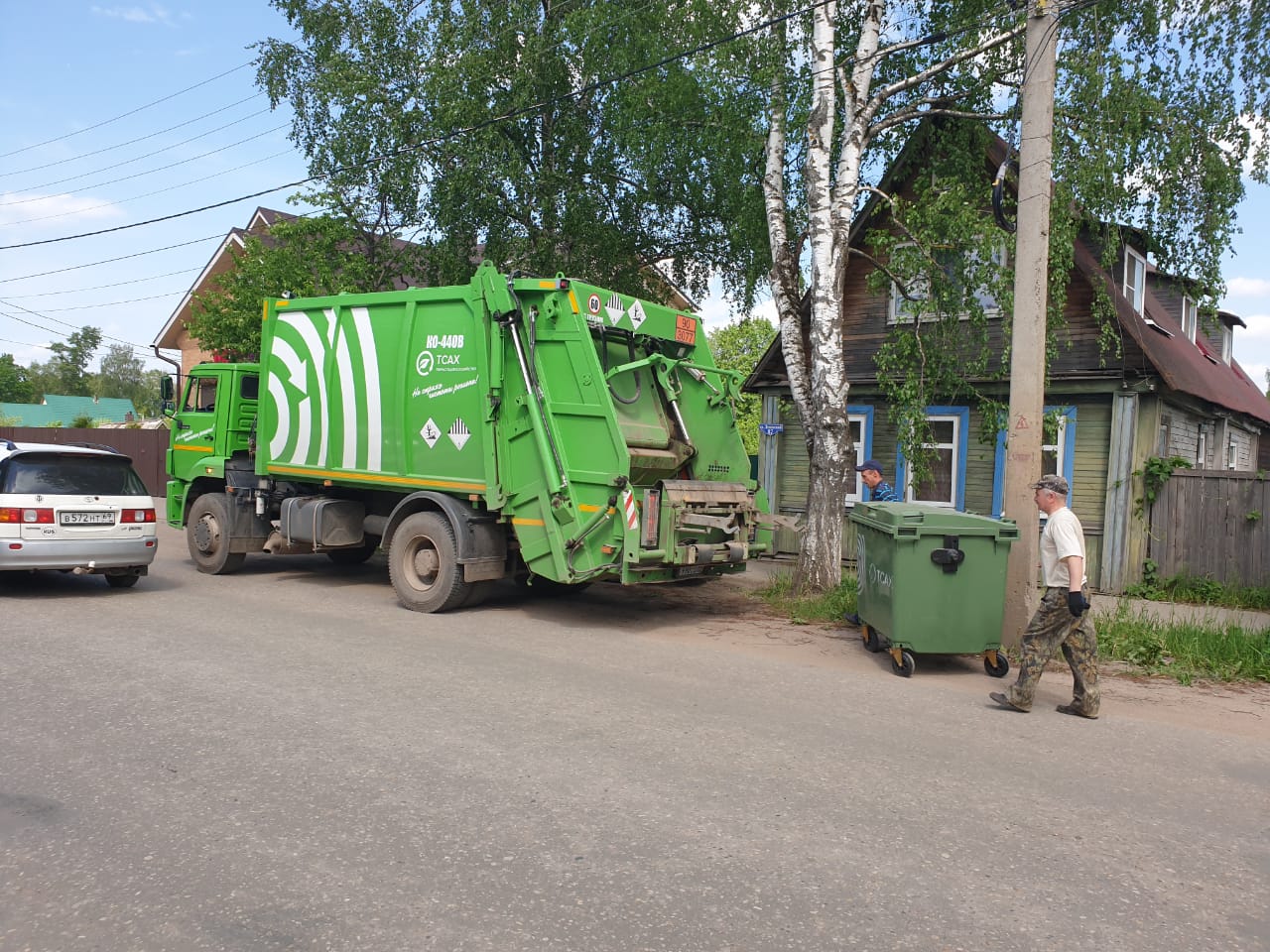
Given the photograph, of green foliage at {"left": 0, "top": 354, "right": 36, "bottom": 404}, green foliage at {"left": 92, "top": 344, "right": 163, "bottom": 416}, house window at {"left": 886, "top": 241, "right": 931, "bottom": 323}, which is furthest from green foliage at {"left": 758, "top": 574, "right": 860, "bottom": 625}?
green foliage at {"left": 92, "top": 344, "right": 163, "bottom": 416}

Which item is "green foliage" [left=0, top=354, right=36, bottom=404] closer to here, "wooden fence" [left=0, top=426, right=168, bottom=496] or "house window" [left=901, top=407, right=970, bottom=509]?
"wooden fence" [left=0, top=426, right=168, bottom=496]

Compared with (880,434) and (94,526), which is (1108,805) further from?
(880,434)

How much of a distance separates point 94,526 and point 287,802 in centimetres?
652

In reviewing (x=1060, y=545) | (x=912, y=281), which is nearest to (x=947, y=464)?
(x=912, y=281)

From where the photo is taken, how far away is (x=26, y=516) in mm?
→ 9070

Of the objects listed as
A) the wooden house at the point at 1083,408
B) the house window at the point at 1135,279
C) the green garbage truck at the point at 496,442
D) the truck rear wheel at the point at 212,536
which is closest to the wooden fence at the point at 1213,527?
the wooden house at the point at 1083,408

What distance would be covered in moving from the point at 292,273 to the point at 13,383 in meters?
74.0

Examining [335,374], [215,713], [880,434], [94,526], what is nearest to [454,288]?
[335,374]

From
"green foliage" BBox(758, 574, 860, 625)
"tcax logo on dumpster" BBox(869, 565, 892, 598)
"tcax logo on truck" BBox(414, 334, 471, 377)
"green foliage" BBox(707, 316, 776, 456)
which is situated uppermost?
"green foliage" BBox(707, 316, 776, 456)

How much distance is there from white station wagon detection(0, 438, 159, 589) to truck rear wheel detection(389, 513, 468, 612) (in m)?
2.63

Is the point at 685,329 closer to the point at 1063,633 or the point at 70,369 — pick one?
the point at 1063,633

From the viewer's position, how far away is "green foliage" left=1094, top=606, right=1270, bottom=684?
760cm

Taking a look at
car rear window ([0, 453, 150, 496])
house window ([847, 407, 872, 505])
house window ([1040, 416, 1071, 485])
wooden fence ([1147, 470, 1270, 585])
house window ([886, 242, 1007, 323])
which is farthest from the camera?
house window ([847, 407, 872, 505])

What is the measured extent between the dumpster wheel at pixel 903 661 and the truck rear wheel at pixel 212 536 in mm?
7874
